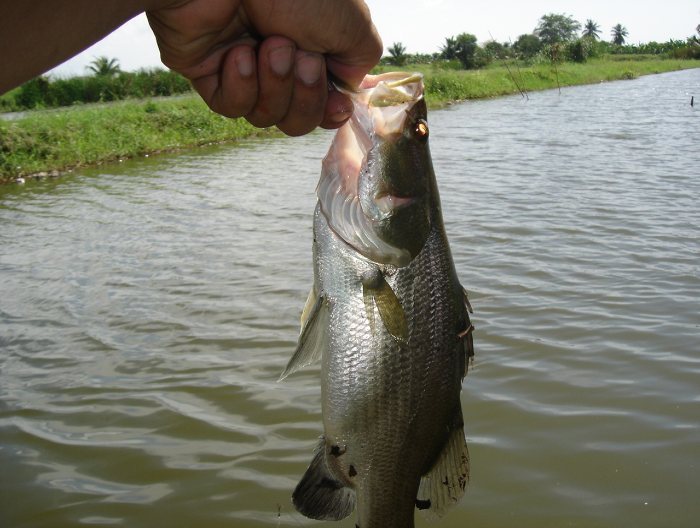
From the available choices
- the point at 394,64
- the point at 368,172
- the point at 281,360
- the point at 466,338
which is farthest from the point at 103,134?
the point at 394,64

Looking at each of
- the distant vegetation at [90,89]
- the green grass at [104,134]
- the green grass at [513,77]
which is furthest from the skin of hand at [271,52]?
A: the distant vegetation at [90,89]

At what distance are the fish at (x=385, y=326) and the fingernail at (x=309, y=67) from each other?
164 millimetres

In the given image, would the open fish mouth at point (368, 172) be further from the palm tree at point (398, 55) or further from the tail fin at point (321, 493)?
the palm tree at point (398, 55)

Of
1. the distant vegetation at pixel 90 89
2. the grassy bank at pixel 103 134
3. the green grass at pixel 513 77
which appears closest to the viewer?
the grassy bank at pixel 103 134

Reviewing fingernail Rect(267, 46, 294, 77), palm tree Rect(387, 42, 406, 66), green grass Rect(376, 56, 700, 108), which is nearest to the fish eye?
fingernail Rect(267, 46, 294, 77)

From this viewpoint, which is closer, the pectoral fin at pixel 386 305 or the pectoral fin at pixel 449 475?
the pectoral fin at pixel 386 305

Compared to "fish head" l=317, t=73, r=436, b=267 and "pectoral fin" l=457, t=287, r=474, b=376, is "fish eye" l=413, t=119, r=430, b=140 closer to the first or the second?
"fish head" l=317, t=73, r=436, b=267

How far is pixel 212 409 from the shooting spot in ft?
16.4

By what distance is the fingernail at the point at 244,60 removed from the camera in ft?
6.79

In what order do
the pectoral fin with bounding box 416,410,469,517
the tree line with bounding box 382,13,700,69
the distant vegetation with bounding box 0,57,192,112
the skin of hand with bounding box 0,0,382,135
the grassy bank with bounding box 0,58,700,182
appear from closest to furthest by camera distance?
the skin of hand with bounding box 0,0,382,135
the pectoral fin with bounding box 416,410,469,517
the grassy bank with bounding box 0,58,700,182
the distant vegetation with bounding box 0,57,192,112
the tree line with bounding box 382,13,700,69

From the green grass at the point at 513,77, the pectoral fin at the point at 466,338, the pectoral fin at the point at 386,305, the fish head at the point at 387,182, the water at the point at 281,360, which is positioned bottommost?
the water at the point at 281,360

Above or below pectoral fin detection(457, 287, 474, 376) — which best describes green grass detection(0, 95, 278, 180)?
above

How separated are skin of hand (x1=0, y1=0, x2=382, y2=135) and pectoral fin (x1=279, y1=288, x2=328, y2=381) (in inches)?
22.4

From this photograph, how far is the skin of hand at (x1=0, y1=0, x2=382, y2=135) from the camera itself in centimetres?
193
